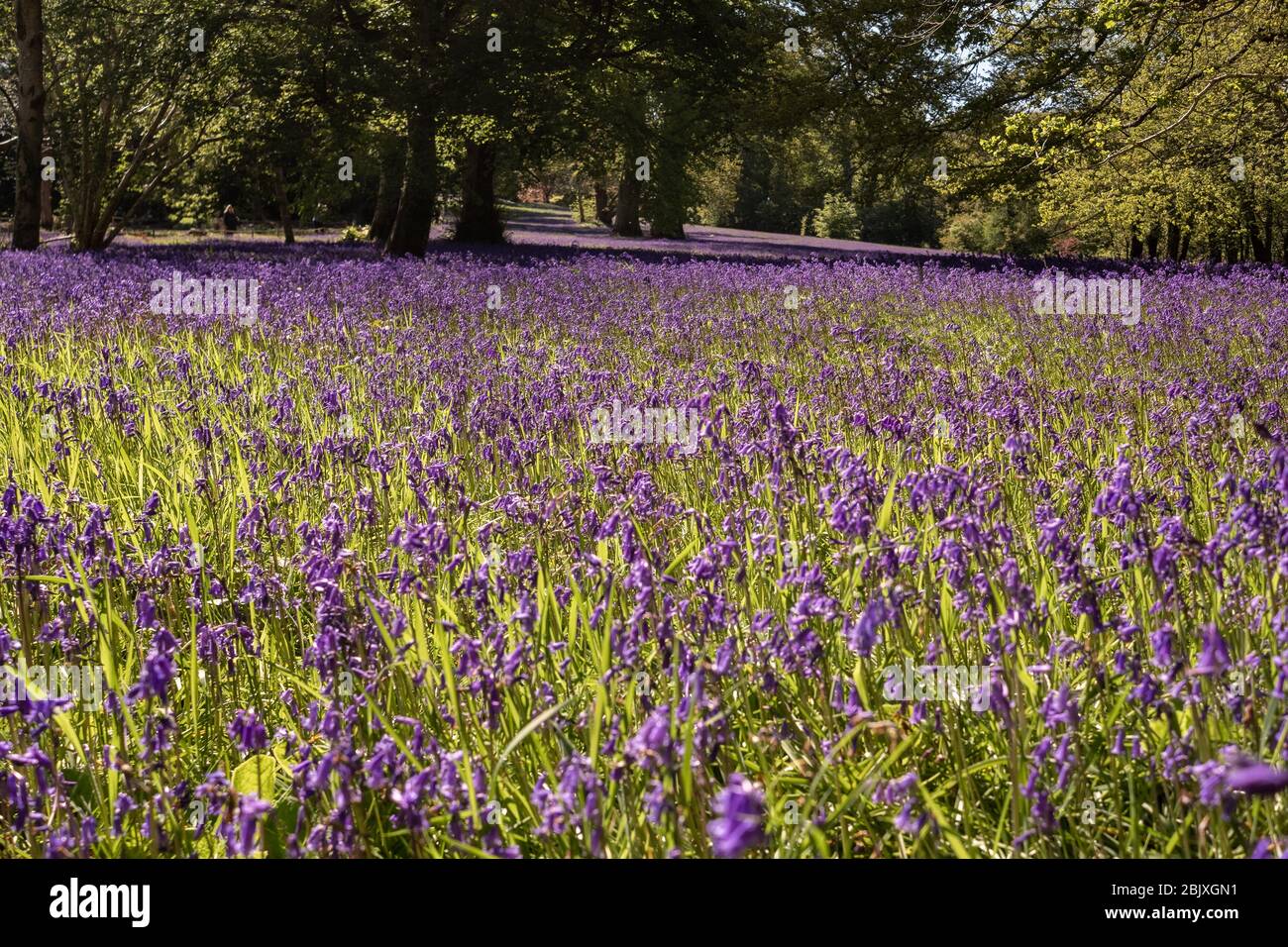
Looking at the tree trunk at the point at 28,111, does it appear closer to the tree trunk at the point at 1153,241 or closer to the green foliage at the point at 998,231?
the tree trunk at the point at 1153,241

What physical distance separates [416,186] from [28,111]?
6095 mm

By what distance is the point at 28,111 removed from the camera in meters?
18.2

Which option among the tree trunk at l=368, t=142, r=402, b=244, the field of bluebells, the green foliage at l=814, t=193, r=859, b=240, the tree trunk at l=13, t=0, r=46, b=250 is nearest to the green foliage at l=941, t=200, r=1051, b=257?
the green foliage at l=814, t=193, r=859, b=240

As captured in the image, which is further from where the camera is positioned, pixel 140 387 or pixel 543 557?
pixel 140 387

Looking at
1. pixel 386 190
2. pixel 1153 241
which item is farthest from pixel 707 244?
pixel 1153 241

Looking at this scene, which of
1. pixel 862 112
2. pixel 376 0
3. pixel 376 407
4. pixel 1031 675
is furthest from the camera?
pixel 376 0

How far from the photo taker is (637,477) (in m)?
3.54

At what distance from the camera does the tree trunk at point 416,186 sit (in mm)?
19281

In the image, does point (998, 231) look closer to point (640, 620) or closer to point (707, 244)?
point (707, 244)

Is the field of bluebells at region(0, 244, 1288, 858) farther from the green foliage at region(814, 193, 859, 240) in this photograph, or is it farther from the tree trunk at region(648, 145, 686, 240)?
the green foliage at region(814, 193, 859, 240)

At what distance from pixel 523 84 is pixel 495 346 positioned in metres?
13.2

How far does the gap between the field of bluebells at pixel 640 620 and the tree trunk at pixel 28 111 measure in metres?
13.9

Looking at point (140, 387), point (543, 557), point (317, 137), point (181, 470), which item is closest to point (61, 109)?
point (317, 137)

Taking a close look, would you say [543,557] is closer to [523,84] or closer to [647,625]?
[647,625]
